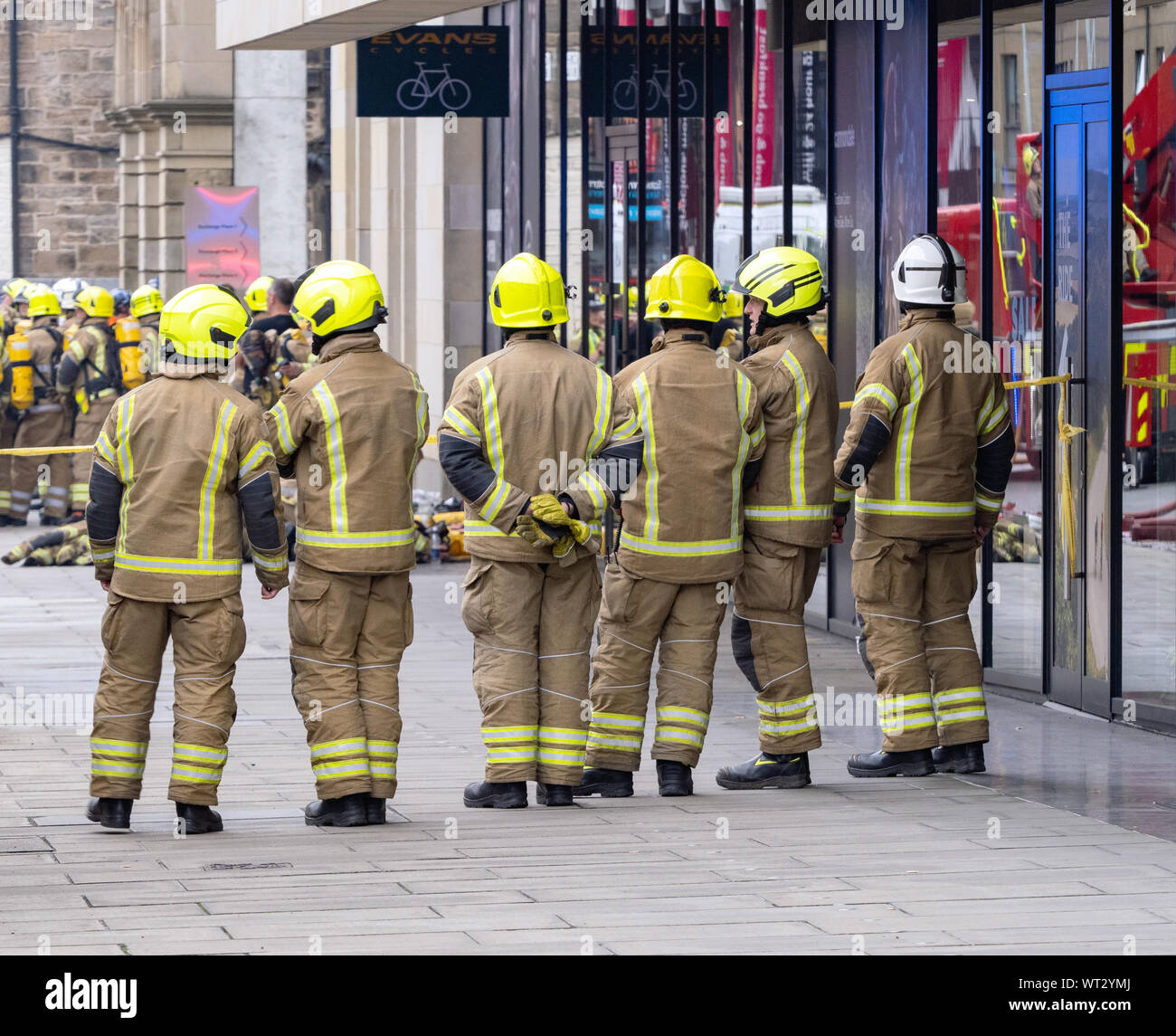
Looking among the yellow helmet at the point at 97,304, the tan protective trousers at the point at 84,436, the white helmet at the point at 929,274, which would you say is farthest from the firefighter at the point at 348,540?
the yellow helmet at the point at 97,304

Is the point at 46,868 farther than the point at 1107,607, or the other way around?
the point at 1107,607

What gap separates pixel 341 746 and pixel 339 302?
1.45 metres

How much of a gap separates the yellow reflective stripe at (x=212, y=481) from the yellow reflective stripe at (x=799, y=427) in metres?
1.99

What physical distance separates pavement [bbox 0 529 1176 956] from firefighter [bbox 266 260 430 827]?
242 mm

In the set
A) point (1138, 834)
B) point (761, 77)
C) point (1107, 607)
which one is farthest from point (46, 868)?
point (761, 77)

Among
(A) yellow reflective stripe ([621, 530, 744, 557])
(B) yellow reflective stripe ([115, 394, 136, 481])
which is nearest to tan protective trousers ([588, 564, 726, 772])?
(A) yellow reflective stripe ([621, 530, 744, 557])

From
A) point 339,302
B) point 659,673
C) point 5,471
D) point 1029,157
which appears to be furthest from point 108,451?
point 5,471

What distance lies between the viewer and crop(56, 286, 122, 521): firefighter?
18.8 meters

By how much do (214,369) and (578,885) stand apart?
7.24ft

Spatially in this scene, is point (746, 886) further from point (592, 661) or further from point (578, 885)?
point (592, 661)

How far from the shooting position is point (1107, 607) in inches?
398

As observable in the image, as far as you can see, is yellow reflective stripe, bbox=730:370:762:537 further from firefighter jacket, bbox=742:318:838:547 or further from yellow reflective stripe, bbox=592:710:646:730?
yellow reflective stripe, bbox=592:710:646:730

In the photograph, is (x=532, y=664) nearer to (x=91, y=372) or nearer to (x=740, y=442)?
(x=740, y=442)

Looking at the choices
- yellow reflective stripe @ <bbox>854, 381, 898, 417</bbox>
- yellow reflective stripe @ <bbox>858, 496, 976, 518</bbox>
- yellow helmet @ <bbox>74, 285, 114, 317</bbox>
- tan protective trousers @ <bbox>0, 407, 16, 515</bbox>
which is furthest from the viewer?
tan protective trousers @ <bbox>0, 407, 16, 515</bbox>
